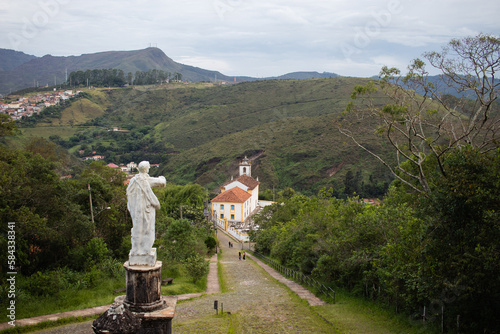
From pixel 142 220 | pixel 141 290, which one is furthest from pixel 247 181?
pixel 141 290

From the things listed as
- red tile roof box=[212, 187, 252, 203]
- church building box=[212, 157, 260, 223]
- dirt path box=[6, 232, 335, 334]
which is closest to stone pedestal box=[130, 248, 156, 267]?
dirt path box=[6, 232, 335, 334]

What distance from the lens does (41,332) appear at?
9.23m

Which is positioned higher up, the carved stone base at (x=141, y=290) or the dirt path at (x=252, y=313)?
the carved stone base at (x=141, y=290)

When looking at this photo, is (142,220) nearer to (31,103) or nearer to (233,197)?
(233,197)

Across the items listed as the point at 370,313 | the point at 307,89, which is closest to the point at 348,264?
the point at 370,313

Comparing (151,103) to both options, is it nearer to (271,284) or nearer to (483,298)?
(271,284)

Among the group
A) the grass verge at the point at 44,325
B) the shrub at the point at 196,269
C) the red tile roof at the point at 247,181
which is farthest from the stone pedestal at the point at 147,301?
the red tile roof at the point at 247,181

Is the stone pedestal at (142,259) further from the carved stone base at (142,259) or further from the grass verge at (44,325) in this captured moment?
the grass verge at (44,325)

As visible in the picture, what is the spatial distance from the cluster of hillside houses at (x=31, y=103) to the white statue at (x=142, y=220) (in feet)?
360

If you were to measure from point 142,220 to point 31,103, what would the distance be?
13136 cm

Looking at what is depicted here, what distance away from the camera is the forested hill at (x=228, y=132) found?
214 feet

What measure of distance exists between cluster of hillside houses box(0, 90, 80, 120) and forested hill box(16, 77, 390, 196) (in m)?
5.27

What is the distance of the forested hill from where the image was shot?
6524 cm

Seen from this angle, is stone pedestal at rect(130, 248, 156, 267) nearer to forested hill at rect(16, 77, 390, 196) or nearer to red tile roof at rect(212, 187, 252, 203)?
red tile roof at rect(212, 187, 252, 203)
